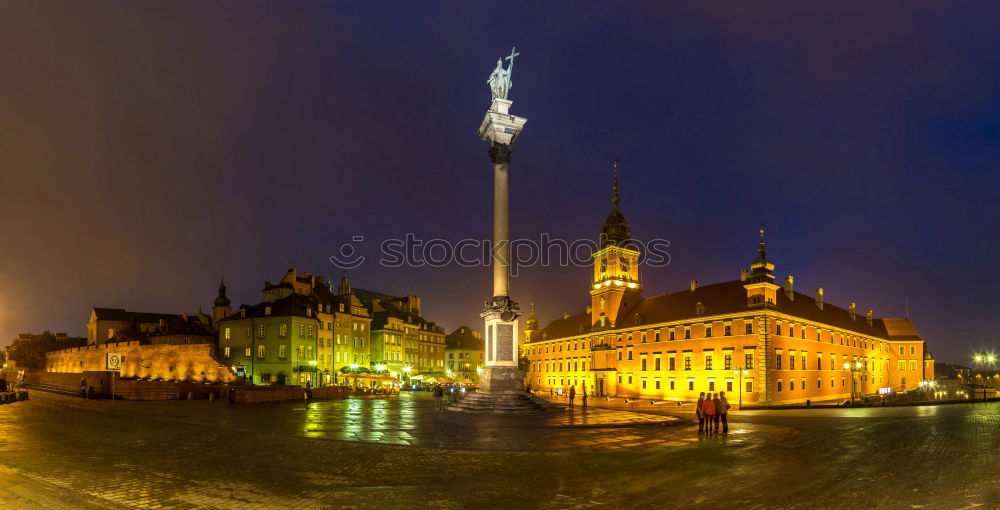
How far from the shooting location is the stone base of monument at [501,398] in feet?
106

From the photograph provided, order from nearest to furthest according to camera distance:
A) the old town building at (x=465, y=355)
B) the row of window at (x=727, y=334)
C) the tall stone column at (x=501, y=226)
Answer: the tall stone column at (x=501, y=226), the row of window at (x=727, y=334), the old town building at (x=465, y=355)

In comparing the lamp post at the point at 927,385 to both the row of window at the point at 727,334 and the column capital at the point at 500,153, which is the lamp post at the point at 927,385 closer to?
the row of window at the point at 727,334

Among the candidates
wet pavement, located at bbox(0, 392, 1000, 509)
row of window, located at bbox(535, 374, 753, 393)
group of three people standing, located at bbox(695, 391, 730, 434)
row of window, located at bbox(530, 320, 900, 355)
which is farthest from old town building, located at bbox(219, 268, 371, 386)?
group of three people standing, located at bbox(695, 391, 730, 434)

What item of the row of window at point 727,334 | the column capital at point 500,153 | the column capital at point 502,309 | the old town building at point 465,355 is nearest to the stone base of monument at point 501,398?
the column capital at point 502,309

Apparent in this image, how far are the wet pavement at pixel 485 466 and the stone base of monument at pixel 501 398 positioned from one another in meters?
6.65

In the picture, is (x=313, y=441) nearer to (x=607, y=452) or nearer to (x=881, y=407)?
(x=607, y=452)

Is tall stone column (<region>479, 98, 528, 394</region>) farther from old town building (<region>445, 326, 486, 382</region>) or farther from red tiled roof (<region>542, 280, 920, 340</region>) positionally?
old town building (<region>445, 326, 486, 382</region>)

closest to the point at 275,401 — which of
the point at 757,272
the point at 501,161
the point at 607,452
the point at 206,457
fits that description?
the point at 501,161

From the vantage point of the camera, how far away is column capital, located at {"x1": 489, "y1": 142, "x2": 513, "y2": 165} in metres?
37.0

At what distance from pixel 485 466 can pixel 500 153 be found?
25036 mm

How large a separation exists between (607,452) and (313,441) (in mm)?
9643

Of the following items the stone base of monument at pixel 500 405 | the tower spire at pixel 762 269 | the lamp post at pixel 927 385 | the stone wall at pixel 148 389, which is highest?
the tower spire at pixel 762 269

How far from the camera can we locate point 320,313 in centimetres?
7419

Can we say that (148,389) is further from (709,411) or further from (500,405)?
(709,411)
